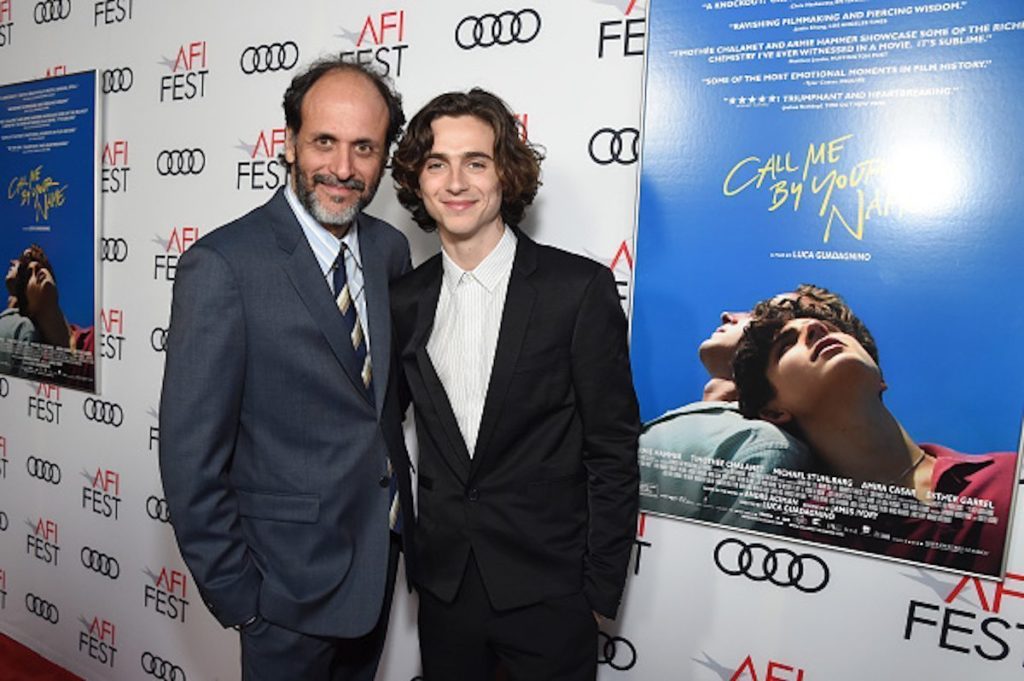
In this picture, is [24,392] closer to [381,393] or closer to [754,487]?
[381,393]

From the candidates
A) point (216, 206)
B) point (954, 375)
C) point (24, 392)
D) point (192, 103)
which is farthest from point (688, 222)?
point (24, 392)

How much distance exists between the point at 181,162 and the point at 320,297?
114cm

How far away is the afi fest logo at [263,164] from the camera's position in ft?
6.15

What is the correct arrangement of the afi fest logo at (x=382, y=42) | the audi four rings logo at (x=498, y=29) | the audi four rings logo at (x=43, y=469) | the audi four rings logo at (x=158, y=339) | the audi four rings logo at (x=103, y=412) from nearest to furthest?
the audi four rings logo at (x=498, y=29) → the afi fest logo at (x=382, y=42) → the audi four rings logo at (x=158, y=339) → the audi four rings logo at (x=103, y=412) → the audi four rings logo at (x=43, y=469)

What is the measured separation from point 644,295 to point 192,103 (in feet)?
4.78

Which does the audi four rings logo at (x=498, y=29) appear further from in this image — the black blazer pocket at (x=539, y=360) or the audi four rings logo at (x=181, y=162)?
the audi four rings logo at (x=181, y=162)

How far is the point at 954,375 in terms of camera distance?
1.18m

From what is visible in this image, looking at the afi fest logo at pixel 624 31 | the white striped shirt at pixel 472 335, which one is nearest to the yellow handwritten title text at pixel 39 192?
the white striped shirt at pixel 472 335

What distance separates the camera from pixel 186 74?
2039 mm

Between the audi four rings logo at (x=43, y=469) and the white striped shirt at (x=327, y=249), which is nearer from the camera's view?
the white striped shirt at (x=327, y=249)

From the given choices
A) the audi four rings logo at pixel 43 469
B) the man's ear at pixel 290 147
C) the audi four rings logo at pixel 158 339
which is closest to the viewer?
the man's ear at pixel 290 147

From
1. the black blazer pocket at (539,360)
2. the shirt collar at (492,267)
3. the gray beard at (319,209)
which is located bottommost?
the black blazer pocket at (539,360)

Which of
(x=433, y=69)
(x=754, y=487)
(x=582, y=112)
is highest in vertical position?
(x=433, y=69)

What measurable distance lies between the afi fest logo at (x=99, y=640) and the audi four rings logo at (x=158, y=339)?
1001mm
